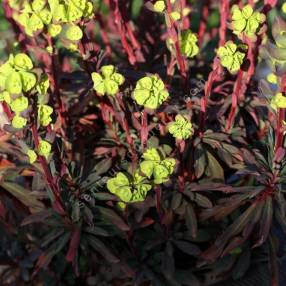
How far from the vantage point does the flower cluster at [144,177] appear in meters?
1.08

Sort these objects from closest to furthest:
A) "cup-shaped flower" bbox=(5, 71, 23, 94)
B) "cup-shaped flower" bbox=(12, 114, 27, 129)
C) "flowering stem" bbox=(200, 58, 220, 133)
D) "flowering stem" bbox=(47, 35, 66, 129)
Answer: "cup-shaped flower" bbox=(5, 71, 23, 94)
"cup-shaped flower" bbox=(12, 114, 27, 129)
"flowering stem" bbox=(200, 58, 220, 133)
"flowering stem" bbox=(47, 35, 66, 129)

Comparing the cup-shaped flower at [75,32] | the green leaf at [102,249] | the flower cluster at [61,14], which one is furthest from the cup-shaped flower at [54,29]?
the green leaf at [102,249]

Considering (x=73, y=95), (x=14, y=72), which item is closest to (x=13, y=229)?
(x=73, y=95)

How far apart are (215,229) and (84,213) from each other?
380 mm

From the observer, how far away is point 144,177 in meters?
1.15

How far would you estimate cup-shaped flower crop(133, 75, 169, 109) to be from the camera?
3.36 ft

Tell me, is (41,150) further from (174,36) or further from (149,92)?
(174,36)

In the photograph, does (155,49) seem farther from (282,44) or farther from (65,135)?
(282,44)

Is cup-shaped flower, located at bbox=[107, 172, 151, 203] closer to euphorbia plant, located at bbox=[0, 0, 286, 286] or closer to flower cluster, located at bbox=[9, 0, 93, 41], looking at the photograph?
euphorbia plant, located at bbox=[0, 0, 286, 286]

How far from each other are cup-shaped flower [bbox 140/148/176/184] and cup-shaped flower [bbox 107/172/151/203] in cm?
3

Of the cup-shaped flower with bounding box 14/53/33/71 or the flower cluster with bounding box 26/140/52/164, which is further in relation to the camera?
the flower cluster with bounding box 26/140/52/164

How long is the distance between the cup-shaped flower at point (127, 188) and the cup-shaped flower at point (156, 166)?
3cm

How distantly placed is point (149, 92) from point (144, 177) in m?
0.21

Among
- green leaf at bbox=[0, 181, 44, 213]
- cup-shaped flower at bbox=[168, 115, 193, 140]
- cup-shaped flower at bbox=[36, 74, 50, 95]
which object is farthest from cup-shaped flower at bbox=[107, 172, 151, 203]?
green leaf at bbox=[0, 181, 44, 213]
